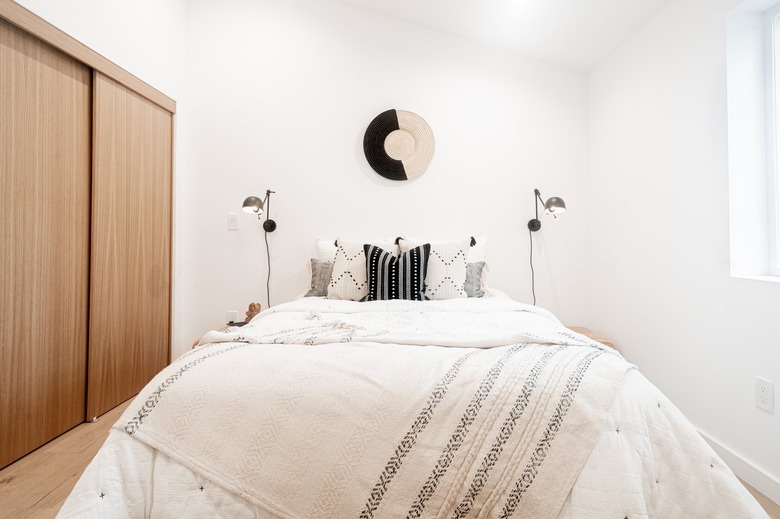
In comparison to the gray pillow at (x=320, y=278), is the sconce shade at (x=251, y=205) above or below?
above

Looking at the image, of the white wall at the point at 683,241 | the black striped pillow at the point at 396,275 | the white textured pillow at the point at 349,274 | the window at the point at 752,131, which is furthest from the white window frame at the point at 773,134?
the white textured pillow at the point at 349,274

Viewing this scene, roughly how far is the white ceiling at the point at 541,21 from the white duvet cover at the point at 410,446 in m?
2.21

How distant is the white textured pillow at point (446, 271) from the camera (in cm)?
211

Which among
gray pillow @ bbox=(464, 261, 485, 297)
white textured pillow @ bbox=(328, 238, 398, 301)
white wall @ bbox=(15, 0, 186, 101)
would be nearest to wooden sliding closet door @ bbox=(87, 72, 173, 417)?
white wall @ bbox=(15, 0, 186, 101)

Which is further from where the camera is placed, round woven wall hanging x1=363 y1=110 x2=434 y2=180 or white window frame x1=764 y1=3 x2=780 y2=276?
round woven wall hanging x1=363 y1=110 x2=434 y2=180

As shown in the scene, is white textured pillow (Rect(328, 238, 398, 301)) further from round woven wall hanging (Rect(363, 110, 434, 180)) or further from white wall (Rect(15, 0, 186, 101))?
white wall (Rect(15, 0, 186, 101))

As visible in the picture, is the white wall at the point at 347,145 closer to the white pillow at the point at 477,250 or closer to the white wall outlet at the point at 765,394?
the white pillow at the point at 477,250

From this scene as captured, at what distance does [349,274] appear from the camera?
2148mm

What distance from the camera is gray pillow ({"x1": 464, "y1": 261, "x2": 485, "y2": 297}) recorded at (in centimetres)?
226

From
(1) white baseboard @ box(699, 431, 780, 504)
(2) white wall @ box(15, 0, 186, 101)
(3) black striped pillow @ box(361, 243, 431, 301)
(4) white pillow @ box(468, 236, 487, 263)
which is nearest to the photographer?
(1) white baseboard @ box(699, 431, 780, 504)

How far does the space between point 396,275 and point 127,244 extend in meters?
1.61

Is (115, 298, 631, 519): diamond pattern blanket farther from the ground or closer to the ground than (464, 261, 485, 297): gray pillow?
closer to the ground

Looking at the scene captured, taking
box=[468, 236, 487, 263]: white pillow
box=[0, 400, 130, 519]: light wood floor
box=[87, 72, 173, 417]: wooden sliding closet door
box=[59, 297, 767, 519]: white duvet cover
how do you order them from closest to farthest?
box=[59, 297, 767, 519]: white duvet cover, box=[0, 400, 130, 519]: light wood floor, box=[87, 72, 173, 417]: wooden sliding closet door, box=[468, 236, 487, 263]: white pillow

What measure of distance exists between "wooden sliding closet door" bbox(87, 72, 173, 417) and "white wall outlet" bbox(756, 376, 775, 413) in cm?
319
